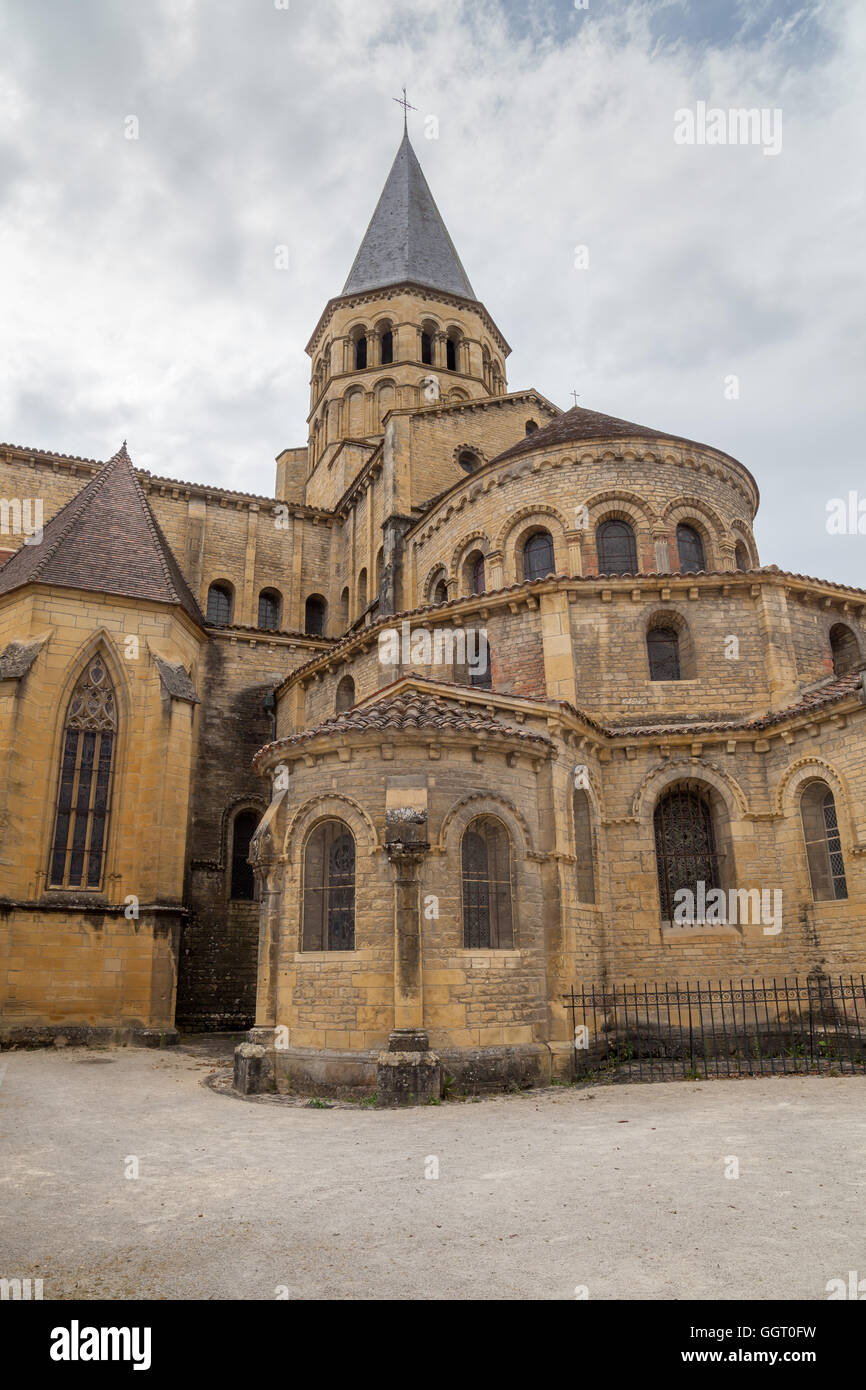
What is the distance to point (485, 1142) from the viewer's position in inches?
332

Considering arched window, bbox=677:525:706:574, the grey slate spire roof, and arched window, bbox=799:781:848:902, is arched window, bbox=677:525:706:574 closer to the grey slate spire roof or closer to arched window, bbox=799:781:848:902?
arched window, bbox=799:781:848:902

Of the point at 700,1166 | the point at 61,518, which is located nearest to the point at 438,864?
the point at 700,1166

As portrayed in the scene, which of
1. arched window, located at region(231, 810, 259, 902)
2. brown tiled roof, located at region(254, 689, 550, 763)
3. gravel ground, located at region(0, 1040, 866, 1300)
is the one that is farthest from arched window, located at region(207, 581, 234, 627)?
gravel ground, located at region(0, 1040, 866, 1300)

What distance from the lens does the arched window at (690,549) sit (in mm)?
19578

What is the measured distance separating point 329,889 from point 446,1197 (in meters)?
6.39

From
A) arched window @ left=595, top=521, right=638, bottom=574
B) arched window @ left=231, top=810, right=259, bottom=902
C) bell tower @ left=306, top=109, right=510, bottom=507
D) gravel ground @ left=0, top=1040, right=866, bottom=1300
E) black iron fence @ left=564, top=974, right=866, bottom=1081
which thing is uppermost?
bell tower @ left=306, top=109, right=510, bottom=507

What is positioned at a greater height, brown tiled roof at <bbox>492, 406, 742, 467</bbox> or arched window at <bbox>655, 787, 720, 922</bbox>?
brown tiled roof at <bbox>492, 406, 742, 467</bbox>

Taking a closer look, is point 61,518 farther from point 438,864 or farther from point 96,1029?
point 438,864

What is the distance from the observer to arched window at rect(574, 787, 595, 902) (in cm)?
1450

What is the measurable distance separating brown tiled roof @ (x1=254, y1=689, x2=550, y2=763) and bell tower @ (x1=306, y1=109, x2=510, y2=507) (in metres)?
18.4

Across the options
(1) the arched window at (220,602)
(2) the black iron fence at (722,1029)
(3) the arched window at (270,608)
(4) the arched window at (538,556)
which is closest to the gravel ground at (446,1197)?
(2) the black iron fence at (722,1029)

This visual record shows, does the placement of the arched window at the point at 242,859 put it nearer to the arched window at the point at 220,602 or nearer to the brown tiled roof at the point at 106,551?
the brown tiled roof at the point at 106,551

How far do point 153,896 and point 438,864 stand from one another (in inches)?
328

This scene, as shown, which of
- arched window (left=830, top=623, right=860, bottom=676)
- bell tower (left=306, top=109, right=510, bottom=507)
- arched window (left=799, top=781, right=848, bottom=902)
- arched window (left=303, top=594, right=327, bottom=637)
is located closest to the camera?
arched window (left=799, top=781, right=848, bottom=902)
